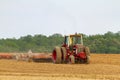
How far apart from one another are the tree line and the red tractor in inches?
787

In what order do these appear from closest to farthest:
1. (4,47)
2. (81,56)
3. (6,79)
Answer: (6,79)
(81,56)
(4,47)

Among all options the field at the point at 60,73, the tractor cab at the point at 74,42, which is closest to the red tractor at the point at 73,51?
the tractor cab at the point at 74,42

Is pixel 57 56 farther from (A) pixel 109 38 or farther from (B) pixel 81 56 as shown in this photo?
(A) pixel 109 38

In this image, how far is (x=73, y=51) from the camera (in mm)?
30078

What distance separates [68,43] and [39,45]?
40927mm

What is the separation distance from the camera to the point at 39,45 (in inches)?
2808

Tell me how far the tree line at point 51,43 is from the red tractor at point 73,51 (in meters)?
20.0

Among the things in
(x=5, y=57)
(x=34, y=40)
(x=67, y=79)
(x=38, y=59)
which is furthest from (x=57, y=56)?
(x=34, y=40)

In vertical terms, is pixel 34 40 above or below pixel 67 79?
above

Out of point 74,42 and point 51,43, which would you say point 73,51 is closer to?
point 74,42

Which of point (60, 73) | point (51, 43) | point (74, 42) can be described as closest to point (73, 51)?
point (74, 42)

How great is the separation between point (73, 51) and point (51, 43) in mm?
42293

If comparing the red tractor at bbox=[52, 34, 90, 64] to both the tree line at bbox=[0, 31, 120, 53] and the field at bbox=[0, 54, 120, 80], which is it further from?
the tree line at bbox=[0, 31, 120, 53]

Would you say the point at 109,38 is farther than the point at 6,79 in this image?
Yes
